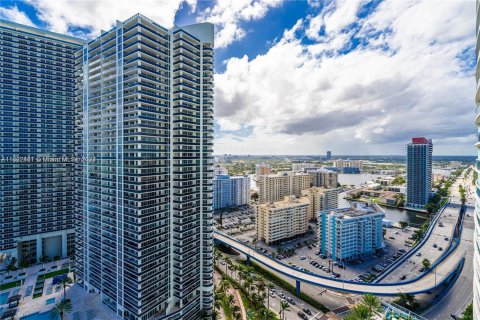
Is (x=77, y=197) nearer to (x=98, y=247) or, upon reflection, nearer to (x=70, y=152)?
(x=98, y=247)

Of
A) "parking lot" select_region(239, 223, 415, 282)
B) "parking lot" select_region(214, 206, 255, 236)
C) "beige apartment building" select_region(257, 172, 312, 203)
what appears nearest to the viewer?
"parking lot" select_region(239, 223, 415, 282)

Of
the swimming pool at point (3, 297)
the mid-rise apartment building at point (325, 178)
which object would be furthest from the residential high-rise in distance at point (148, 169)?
the mid-rise apartment building at point (325, 178)

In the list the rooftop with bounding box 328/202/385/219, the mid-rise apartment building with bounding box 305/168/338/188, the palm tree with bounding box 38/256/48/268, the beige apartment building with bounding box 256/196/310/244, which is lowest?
the palm tree with bounding box 38/256/48/268

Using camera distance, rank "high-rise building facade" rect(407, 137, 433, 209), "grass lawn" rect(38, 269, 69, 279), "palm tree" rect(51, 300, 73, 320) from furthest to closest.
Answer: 1. "high-rise building facade" rect(407, 137, 433, 209)
2. "grass lawn" rect(38, 269, 69, 279)
3. "palm tree" rect(51, 300, 73, 320)

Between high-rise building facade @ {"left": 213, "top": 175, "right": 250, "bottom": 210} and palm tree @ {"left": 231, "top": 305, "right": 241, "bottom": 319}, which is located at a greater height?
high-rise building facade @ {"left": 213, "top": 175, "right": 250, "bottom": 210}

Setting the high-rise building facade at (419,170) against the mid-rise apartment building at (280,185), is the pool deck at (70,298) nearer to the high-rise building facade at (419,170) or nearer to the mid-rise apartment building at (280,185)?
the mid-rise apartment building at (280,185)

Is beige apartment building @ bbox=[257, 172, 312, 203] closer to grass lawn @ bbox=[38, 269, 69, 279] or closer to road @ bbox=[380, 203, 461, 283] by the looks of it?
road @ bbox=[380, 203, 461, 283]

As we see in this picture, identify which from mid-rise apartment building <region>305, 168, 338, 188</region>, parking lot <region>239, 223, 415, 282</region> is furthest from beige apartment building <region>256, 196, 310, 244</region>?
mid-rise apartment building <region>305, 168, 338, 188</region>

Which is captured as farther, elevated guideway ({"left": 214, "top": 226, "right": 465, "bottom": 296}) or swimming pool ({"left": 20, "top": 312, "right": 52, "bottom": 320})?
elevated guideway ({"left": 214, "top": 226, "right": 465, "bottom": 296})
